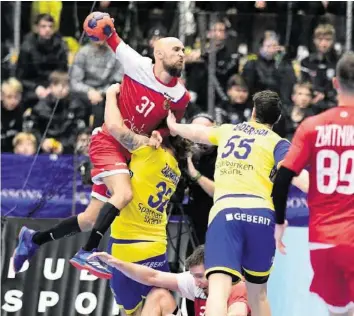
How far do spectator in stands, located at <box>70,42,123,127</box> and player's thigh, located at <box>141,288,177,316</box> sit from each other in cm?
412

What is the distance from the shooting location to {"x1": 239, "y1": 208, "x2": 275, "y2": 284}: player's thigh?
8322 millimetres

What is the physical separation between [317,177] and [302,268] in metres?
3.58

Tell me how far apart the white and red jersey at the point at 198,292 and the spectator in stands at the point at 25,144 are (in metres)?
3.90

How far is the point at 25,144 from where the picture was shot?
1279 centimetres

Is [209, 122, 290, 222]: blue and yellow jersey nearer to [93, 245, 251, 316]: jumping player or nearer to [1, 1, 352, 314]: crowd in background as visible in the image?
[93, 245, 251, 316]: jumping player

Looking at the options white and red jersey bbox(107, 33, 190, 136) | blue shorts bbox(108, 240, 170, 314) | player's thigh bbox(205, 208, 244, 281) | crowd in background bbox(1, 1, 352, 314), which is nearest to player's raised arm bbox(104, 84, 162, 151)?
white and red jersey bbox(107, 33, 190, 136)

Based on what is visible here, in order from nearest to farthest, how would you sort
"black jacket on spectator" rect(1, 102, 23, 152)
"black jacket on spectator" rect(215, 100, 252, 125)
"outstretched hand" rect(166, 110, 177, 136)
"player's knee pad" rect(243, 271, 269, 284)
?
"player's knee pad" rect(243, 271, 269, 284) < "outstretched hand" rect(166, 110, 177, 136) < "black jacket on spectator" rect(215, 100, 252, 125) < "black jacket on spectator" rect(1, 102, 23, 152)

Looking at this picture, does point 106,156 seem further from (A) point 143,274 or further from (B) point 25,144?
(B) point 25,144

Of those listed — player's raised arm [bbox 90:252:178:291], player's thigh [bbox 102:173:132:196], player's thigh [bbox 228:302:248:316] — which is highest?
player's thigh [bbox 102:173:132:196]

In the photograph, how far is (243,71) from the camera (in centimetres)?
1302

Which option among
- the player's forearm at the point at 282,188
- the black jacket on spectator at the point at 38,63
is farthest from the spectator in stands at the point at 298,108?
the player's forearm at the point at 282,188

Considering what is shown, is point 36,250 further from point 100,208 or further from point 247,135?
point 247,135

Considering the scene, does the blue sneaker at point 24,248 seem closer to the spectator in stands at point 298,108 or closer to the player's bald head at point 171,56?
the player's bald head at point 171,56

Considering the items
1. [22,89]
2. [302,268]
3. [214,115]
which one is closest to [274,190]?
[302,268]
